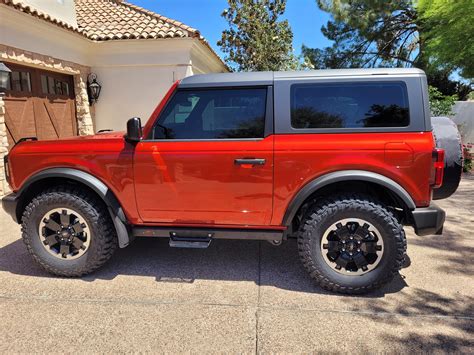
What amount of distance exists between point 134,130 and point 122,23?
811 cm

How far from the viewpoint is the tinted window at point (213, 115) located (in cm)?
318

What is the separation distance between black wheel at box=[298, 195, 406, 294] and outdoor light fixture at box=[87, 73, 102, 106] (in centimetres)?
824

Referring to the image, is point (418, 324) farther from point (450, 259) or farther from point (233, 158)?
point (233, 158)

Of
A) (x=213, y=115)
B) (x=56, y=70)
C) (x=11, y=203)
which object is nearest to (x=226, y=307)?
(x=213, y=115)

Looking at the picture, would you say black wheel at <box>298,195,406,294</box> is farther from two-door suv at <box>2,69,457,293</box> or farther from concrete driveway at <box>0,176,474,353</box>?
concrete driveway at <box>0,176,474,353</box>

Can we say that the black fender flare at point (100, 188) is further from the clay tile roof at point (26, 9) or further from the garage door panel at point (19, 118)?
the clay tile roof at point (26, 9)

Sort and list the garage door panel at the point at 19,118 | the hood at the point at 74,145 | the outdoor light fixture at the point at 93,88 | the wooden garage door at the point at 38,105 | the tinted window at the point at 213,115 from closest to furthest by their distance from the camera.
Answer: the tinted window at the point at 213,115, the hood at the point at 74,145, the garage door panel at the point at 19,118, the wooden garage door at the point at 38,105, the outdoor light fixture at the point at 93,88

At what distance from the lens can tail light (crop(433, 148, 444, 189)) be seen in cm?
286

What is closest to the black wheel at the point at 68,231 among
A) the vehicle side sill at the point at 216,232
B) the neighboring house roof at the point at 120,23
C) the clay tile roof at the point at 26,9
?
the vehicle side sill at the point at 216,232

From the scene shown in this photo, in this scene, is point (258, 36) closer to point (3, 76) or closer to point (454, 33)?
point (454, 33)

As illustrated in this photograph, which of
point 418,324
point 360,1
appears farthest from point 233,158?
point 360,1

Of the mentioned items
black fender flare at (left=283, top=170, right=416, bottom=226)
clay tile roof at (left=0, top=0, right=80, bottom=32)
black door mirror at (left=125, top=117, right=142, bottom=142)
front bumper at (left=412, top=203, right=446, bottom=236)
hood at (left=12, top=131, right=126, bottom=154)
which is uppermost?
clay tile roof at (left=0, top=0, right=80, bottom=32)

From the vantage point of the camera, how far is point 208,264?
3768 mm

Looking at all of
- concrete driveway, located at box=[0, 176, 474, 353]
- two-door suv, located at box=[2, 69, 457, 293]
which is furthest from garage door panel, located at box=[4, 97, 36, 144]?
two-door suv, located at box=[2, 69, 457, 293]
